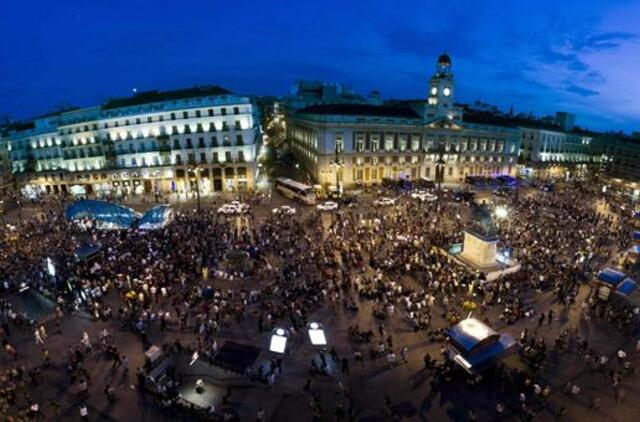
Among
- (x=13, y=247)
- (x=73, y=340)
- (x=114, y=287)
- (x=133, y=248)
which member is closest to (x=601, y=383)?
(x=73, y=340)

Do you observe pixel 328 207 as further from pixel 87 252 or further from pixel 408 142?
pixel 408 142

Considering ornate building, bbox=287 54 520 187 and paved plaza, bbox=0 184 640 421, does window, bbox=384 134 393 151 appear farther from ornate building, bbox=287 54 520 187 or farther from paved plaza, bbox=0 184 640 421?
paved plaza, bbox=0 184 640 421

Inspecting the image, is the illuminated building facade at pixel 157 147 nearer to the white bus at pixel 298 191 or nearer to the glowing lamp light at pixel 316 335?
the white bus at pixel 298 191

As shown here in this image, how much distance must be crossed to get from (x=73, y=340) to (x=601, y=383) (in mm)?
25491

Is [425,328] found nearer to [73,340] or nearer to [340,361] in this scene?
[340,361]

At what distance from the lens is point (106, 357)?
57.2ft

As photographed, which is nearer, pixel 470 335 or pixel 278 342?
pixel 470 335

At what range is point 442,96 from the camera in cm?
6538

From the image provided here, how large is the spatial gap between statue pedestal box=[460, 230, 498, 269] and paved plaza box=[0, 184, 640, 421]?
155 cm

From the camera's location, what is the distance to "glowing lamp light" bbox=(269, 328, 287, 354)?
17.0 metres

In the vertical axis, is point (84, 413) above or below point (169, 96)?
below

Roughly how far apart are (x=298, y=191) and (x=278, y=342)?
32.7 meters

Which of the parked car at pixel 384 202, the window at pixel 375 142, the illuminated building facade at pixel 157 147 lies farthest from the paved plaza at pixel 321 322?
the window at pixel 375 142

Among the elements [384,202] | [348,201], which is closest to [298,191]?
[348,201]
